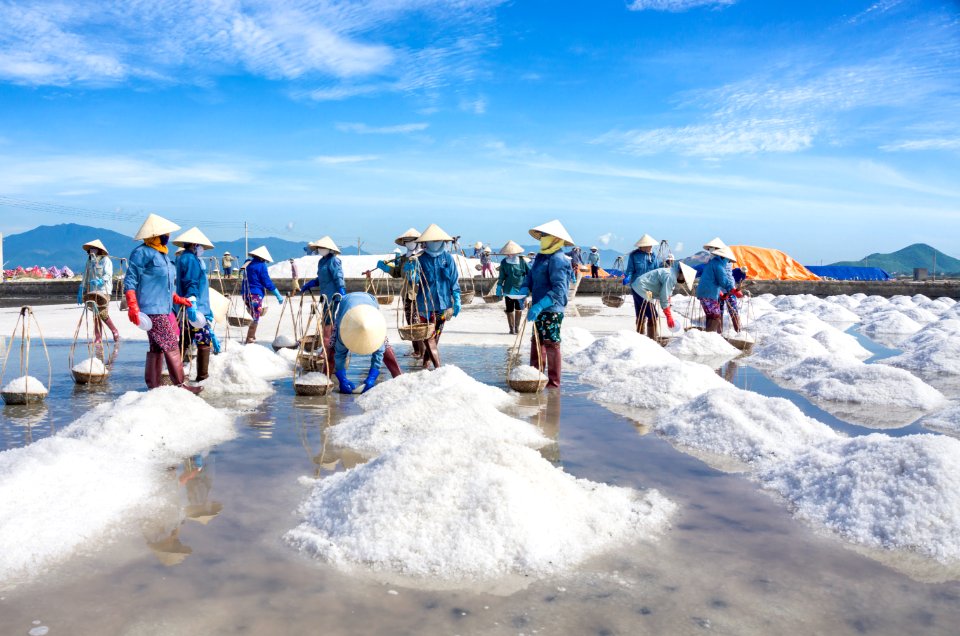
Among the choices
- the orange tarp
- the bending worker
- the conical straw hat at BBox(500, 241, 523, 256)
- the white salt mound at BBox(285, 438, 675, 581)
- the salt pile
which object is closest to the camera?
the white salt mound at BBox(285, 438, 675, 581)

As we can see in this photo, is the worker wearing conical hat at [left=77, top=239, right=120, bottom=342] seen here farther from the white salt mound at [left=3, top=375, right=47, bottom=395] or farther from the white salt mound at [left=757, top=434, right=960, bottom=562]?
the white salt mound at [left=757, top=434, right=960, bottom=562]

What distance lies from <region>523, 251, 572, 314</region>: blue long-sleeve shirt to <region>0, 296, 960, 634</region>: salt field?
112 centimetres

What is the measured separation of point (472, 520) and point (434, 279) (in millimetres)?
3969

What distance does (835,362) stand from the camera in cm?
678

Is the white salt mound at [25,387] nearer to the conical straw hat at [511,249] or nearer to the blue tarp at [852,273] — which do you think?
the conical straw hat at [511,249]

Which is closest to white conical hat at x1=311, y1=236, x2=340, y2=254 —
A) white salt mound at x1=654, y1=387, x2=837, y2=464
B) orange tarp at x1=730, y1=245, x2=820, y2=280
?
white salt mound at x1=654, y1=387, x2=837, y2=464

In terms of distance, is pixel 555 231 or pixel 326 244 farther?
pixel 326 244

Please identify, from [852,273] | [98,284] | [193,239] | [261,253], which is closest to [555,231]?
[193,239]

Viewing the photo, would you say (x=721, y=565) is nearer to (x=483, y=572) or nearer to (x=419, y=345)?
(x=483, y=572)

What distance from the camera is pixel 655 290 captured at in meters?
8.59

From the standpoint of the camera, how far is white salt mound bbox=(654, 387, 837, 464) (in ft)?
13.3

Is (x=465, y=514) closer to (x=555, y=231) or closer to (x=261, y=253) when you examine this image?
(x=555, y=231)

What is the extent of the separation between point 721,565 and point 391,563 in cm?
116

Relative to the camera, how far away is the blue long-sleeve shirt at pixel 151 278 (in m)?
5.12
